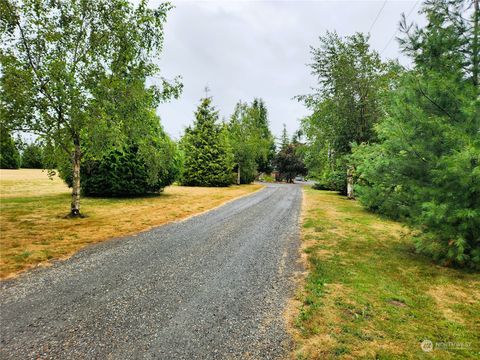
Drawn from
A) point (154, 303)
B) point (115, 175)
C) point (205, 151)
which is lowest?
point (154, 303)

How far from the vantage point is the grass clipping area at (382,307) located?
2699mm

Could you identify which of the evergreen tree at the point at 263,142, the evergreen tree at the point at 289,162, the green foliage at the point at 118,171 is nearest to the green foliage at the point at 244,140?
the evergreen tree at the point at 263,142

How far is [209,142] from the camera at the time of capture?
2844 centimetres

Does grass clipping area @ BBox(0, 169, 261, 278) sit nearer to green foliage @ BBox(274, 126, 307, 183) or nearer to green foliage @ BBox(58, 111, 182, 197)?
green foliage @ BBox(58, 111, 182, 197)

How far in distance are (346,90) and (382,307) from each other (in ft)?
38.6

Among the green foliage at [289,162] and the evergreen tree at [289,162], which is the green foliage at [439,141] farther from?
→ the evergreen tree at [289,162]

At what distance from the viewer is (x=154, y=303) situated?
140 inches

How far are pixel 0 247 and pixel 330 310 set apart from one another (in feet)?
21.8

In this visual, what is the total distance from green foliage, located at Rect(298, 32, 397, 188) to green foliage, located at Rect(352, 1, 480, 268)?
708 centimetres

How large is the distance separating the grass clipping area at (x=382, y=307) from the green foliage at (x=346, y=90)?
796 centimetres

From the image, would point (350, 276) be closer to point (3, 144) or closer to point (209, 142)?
point (3, 144)

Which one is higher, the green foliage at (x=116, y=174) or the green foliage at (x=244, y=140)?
the green foliage at (x=244, y=140)

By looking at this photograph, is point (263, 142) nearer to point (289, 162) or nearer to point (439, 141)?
point (289, 162)

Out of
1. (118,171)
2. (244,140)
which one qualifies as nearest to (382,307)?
(118,171)
